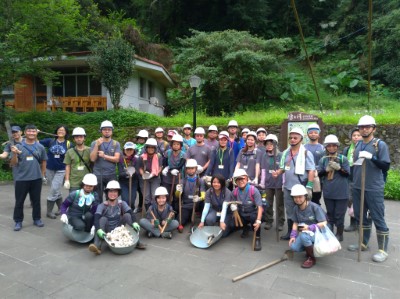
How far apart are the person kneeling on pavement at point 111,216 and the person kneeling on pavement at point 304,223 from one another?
2.36 metres

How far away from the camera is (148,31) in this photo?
93.5 feet

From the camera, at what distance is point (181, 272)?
14.1 feet

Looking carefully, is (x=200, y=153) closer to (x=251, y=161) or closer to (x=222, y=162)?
(x=222, y=162)

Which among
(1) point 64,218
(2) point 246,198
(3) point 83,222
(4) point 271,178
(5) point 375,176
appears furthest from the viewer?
(4) point 271,178

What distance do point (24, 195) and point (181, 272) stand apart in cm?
348

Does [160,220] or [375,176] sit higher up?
[375,176]

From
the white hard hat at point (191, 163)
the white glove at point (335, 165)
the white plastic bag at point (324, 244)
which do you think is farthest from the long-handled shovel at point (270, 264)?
the white hard hat at point (191, 163)

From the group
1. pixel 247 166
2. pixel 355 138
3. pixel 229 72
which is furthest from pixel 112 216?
pixel 229 72

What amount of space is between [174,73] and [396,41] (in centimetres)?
1414

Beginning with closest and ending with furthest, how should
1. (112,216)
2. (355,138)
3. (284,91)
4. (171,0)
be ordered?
(112,216) < (355,138) < (284,91) < (171,0)

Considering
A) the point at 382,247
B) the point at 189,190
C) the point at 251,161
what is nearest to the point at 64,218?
the point at 189,190

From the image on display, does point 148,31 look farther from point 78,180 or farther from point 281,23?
point 78,180

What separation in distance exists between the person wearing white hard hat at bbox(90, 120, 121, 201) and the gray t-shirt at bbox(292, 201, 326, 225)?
3.42 m

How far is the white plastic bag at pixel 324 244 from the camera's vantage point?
4.25m
